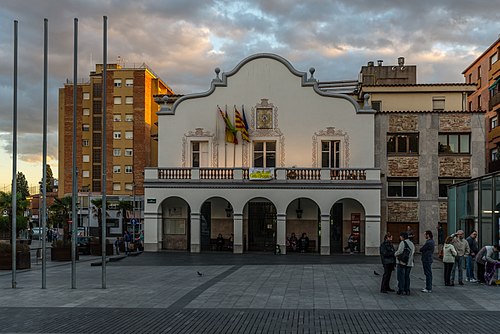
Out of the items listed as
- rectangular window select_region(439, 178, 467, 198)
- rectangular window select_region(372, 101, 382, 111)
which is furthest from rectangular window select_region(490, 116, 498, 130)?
rectangular window select_region(439, 178, 467, 198)

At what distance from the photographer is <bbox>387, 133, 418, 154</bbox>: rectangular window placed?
45500 mm

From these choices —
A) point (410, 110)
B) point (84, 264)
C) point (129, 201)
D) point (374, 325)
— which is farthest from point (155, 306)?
point (129, 201)

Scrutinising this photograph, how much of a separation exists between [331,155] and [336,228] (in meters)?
4.91

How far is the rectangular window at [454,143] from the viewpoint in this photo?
45.4 m

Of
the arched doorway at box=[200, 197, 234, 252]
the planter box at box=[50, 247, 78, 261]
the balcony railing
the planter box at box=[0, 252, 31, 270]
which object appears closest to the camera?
the planter box at box=[0, 252, 31, 270]

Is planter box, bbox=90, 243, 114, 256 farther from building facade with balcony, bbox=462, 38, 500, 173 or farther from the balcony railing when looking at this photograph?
building facade with balcony, bbox=462, 38, 500, 173

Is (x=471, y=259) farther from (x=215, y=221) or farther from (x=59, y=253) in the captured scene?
(x=215, y=221)

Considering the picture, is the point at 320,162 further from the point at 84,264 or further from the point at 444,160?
the point at 84,264

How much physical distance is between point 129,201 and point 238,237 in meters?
46.7

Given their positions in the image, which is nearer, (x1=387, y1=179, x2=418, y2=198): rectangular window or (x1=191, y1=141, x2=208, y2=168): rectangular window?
(x1=191, y1=141, x2=208, y2=168): rectangular window

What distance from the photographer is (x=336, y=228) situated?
44.1 meters

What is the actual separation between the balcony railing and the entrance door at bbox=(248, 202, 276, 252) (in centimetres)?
305

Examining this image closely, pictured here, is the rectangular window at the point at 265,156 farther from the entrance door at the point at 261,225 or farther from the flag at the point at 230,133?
the entrance door at the point at 261,225

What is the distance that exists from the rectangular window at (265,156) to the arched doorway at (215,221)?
3481mm
